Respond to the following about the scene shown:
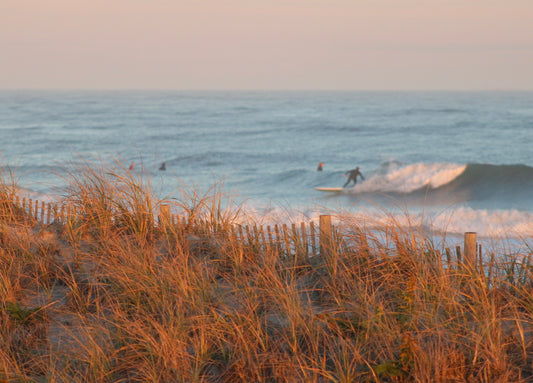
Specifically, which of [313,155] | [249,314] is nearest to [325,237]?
[249,314]

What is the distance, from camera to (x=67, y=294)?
4332 millimetres

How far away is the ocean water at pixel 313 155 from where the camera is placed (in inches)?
593

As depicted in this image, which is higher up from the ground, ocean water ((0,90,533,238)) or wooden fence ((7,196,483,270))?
wooden fence ((7,196,483,270))

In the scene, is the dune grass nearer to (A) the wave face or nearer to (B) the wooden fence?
(B) the wooden fence

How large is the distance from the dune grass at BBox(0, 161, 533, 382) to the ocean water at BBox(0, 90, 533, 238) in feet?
6.58

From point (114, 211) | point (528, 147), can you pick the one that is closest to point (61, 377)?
point (114, 211)

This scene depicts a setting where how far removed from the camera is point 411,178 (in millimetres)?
21641

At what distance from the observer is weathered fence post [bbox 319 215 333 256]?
489cm

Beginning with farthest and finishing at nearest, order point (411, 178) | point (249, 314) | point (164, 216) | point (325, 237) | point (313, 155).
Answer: point (313, 155) → point (411, 178) → point (164, 216) → point (325, 237) → point (249, 314)

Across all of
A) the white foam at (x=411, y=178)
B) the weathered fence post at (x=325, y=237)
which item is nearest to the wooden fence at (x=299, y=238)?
the weathered fence post at (x=325, y=237)

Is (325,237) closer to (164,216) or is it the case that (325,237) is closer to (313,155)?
(164,216)

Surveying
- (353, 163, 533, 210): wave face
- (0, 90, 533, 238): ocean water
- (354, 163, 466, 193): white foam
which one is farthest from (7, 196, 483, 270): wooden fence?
(354, 163, 466, 193): white foam

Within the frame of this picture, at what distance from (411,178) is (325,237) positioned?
17.5 m

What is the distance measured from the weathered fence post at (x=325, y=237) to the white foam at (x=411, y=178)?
1561cm
